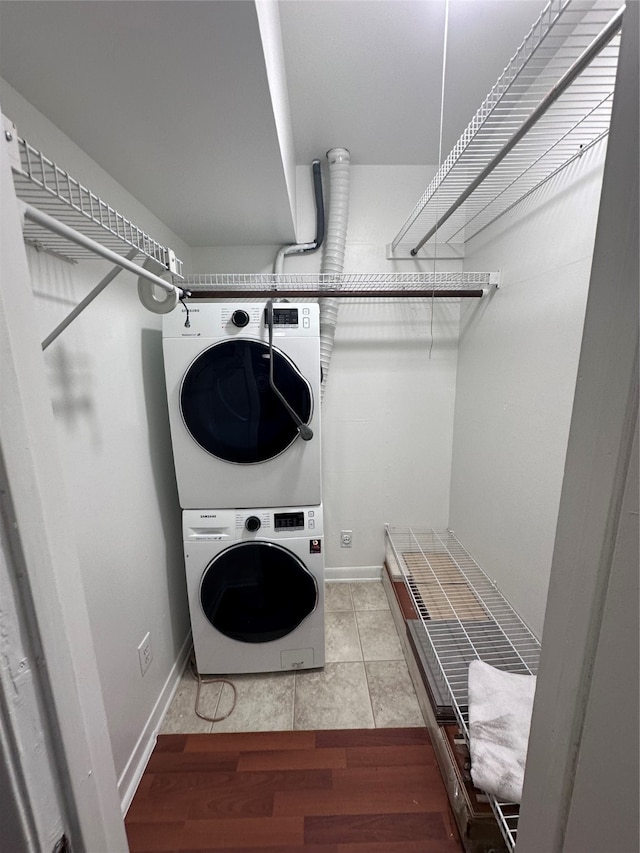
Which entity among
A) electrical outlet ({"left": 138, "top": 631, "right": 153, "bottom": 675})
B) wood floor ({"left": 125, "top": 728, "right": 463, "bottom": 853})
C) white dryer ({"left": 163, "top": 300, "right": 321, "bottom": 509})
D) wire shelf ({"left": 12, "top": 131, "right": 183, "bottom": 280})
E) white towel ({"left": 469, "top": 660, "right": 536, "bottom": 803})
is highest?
wire shelf ({"left": 12, "top": 131, "right": 183, "bottom": 280})

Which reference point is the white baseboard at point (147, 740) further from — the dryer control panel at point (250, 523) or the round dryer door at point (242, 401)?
the round dryer door at point (242, 401)

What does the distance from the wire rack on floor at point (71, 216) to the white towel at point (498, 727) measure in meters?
1.67

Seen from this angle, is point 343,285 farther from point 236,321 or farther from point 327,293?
point 236,321

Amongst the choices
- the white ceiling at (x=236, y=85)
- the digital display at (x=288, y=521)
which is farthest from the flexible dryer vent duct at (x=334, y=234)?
the digital display at (x=288, y=521)

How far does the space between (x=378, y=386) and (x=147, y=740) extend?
2.06m

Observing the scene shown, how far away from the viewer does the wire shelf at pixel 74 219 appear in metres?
0.61

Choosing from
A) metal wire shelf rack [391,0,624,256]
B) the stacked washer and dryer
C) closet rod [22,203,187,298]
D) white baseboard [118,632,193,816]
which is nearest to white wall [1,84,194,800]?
white baseboard [118,632,193,816]

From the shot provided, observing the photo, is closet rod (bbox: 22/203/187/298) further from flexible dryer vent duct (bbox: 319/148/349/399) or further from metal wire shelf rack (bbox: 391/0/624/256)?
flexible dryer vent duct (bbox: 319/148/349/399)

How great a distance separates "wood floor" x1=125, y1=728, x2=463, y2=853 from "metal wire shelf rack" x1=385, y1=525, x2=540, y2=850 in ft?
0.94

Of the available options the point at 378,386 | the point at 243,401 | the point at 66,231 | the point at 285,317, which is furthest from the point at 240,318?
the point at 378,386

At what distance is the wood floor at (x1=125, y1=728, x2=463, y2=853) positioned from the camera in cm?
107

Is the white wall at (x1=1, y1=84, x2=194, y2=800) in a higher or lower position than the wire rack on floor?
lower

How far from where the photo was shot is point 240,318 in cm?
138

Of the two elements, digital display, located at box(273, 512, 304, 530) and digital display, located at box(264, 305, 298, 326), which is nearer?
digital display, located at box(264, 305, 298, 326)
